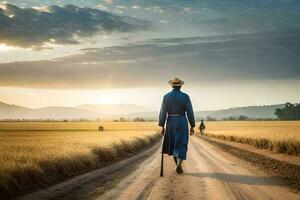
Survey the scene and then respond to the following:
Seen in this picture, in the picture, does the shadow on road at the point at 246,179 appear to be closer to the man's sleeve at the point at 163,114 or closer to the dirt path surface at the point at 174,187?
the dirt path surface at the point at 174,187

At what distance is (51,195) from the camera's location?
11055 mm

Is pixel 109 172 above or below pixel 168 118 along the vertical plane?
below

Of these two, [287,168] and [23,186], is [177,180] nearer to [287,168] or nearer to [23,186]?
[23,186]

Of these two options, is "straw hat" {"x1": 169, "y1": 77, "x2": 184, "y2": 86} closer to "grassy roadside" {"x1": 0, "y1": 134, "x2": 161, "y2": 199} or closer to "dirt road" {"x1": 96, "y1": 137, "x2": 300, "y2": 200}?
"dirt road" {"x1": 96, "y1": 137, "x2": 300, "y2": 200}

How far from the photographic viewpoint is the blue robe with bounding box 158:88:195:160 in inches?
598

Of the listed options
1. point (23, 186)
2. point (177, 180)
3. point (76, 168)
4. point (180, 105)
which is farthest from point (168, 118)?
point (23, 186)

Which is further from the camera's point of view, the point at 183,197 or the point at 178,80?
the point at 178,80

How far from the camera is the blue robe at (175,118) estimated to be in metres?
15.2

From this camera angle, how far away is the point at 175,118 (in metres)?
15.3

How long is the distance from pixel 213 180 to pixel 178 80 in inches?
146

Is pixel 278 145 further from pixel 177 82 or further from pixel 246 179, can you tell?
pixel 246 179

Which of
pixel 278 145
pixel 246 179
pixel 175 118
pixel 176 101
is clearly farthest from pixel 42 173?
pixel 278 145

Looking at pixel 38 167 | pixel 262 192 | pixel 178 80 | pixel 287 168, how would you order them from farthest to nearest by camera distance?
pixel 287 168 → pixel 178 80 → pixel 38 167 → pixel 262 192

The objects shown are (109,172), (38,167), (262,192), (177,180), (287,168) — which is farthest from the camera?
(287,168)
